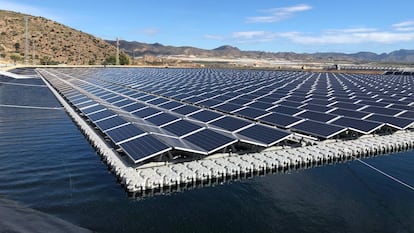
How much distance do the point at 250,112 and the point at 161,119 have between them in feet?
27.0

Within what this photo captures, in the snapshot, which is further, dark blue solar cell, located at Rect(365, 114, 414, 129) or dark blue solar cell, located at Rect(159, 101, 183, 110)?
dark blue solar cell, located at Rect(159, 101, 183, 110)

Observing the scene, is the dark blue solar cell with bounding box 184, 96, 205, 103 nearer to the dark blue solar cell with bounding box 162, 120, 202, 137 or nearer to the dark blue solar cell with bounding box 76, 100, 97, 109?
the dark blue solar cell with bounding box 76, 100, 97, 109

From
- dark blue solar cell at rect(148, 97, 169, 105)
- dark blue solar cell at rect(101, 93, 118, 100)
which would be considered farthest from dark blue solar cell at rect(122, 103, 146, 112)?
dark blue solar cell at rect(101, 93, 118, 100)

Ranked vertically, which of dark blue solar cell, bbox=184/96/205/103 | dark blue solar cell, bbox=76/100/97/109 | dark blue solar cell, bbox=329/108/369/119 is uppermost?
→ dark blue solar cell, bbox=329/108/369/119

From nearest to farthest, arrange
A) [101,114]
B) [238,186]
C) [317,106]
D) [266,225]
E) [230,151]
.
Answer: [266,225] → [238,186] → [230,151] → [101,114] → [317,106]

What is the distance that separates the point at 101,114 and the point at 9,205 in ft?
45.4

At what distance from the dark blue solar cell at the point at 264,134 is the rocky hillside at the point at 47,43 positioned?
114 meters

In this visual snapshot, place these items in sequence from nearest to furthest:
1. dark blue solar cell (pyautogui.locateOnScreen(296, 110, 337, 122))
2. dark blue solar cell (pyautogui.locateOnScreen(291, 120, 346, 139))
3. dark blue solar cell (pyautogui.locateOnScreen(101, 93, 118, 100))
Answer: dark blue solar cell (pyautogui.locateOnScreen(291, 120, 346, 139)) → dark blue solar cell (pyautogui.locateOnScreen(296, 110, 337, 122)) → dark blue solar cell (pyautogui.locateOnScreen(101, 93, 118, 100))

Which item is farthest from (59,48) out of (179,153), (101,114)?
(179,153)

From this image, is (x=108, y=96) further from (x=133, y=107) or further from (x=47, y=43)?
(x=47, y=43)

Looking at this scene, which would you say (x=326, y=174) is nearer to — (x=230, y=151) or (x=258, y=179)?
(x=258, y=179)

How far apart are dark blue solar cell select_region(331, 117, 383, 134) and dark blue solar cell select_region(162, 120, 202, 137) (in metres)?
10.1

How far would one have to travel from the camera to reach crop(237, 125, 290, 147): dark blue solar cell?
19.8m

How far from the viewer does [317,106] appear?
102ft
